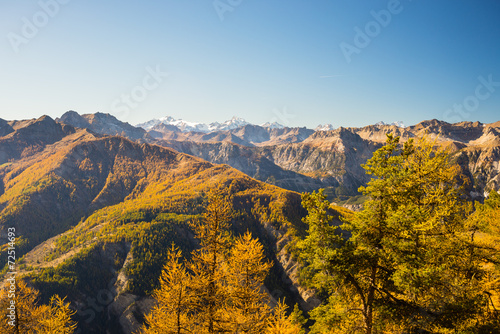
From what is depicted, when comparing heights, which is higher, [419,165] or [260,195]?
[419,165]

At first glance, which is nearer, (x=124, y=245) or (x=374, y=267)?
(x=374, y=267)

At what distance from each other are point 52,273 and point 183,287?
142 m

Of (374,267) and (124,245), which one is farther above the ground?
(124,245)

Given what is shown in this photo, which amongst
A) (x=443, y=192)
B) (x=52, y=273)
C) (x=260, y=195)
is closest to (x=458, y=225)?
(x=443, y=192)

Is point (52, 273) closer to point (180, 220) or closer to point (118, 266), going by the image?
point (118, 266)

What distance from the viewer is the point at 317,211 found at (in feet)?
45.4

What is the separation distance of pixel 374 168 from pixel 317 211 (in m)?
4.12

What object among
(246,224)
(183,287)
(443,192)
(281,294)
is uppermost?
(183,287)

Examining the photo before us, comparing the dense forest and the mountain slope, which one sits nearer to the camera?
the dense forest

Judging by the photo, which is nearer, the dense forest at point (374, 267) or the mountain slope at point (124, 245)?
the dense forest at point (374, 267)

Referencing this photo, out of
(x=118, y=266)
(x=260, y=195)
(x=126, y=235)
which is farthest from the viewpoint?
(x=260, y=195)

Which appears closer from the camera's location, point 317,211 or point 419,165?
point 317,211

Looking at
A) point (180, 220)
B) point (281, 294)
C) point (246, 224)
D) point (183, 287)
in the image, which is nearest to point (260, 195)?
point (246, 224)

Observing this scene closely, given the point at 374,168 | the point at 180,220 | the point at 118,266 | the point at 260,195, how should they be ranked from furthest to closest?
the point at 260,195 < the point at 180,220 < the point at 118,266 < the point at 374,168
